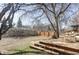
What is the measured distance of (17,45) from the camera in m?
1.57

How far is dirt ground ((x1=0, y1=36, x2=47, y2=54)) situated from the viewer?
1557 millimetres

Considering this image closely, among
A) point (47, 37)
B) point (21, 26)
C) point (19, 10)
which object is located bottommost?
point (47, 37)

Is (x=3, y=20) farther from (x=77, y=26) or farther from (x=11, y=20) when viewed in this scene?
(x=77, y=26)

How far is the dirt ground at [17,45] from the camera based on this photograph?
1.56m

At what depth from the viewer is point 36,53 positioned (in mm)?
1559

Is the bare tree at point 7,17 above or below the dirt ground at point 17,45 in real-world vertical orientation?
above

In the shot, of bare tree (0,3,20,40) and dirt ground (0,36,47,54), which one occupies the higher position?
bare tree (0,3,20,40)

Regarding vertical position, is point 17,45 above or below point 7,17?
below

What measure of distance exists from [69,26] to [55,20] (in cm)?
13

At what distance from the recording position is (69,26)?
156 cm

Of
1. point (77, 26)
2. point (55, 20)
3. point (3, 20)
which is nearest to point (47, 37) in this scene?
point (55, 20)

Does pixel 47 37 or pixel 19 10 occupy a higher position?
pixel 19 10

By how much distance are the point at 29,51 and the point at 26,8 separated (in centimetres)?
37
